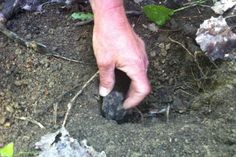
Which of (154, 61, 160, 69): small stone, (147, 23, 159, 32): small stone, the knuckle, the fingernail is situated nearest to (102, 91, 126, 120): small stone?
the fingernail

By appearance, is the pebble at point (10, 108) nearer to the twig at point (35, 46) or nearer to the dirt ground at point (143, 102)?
the dirt ground at point (143, 102)

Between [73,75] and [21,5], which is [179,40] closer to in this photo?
[73,75]

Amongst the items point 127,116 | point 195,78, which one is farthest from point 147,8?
point 127,116

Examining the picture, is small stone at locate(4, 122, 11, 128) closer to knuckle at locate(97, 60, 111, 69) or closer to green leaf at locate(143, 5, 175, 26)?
knuckle at locate(97, 60, 111, 69)

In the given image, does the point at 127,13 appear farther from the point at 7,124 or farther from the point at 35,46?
the point at 7,124

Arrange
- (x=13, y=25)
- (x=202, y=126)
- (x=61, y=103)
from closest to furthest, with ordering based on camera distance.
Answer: (x=202, y=126)
(x=61, y=103)
(x=13, y=25)

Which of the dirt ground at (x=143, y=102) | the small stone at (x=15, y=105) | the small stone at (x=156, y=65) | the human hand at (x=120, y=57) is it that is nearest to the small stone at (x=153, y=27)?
the dirt ground at (x=143, y=102)
